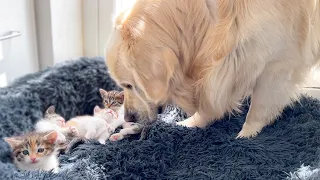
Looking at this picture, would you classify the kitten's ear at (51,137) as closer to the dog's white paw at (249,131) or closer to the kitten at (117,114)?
the kitten at (117,114)

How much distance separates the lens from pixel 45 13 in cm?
175

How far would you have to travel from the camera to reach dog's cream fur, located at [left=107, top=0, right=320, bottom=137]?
117 centimetres

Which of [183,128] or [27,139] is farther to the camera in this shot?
[183,128]

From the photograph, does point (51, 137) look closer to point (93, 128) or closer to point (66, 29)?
point (93, 128)

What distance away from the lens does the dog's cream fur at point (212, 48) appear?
1.17 metres

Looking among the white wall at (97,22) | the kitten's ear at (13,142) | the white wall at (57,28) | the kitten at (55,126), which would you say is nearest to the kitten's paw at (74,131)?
the kitten at (55,126)

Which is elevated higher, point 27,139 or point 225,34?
point 225,34

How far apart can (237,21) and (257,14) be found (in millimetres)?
59

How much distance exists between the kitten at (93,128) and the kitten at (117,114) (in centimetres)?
4

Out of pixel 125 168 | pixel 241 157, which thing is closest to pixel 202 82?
pixel 241 157

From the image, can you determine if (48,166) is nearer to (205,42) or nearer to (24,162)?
(24,162)

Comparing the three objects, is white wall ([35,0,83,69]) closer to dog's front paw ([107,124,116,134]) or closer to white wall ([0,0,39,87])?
white wall ([0,0,39,87])

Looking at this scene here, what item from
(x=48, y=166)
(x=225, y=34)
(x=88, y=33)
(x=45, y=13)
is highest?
(x=225, y=34)

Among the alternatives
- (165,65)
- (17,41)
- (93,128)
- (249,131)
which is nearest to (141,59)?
(165,65)
